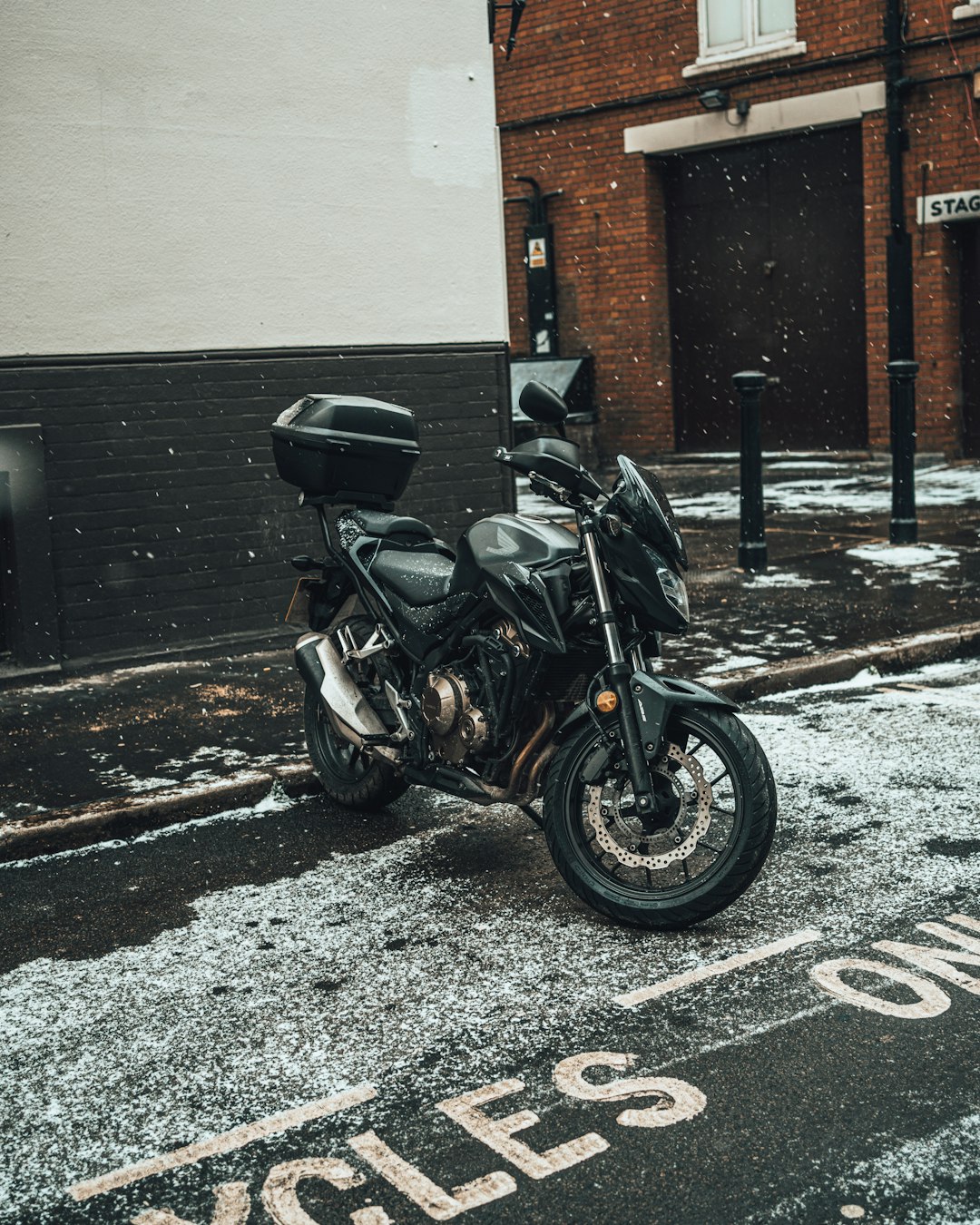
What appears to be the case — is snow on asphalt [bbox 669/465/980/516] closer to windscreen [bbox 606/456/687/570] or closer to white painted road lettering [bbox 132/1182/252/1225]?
windscreen [bbox 606/456/687/570]

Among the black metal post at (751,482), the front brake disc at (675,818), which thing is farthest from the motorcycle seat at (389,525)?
the black metal post at (751,482)

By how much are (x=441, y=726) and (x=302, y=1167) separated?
183cm

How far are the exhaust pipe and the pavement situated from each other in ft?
2.10

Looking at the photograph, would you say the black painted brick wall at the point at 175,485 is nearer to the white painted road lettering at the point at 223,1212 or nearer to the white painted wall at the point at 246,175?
the white painted wall at the point at 246,175

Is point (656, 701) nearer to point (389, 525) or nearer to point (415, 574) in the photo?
point (415, 574)

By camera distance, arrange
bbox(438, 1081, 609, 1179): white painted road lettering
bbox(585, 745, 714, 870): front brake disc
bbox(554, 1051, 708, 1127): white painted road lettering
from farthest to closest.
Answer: bbox(585, 745, 714, 870): front brake disc, bbox(554, 1051, 708, 1127): white painted road lettering, bbox(438, 1081, 609, 1179): white painted road lettering

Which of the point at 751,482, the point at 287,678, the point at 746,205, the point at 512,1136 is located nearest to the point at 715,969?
the point at 512,1136

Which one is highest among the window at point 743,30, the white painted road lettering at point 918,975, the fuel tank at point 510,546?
the window at point 743,30

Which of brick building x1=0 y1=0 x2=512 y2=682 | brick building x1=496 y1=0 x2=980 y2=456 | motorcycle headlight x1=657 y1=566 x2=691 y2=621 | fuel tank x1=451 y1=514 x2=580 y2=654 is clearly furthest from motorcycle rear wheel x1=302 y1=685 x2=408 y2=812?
brick building x1=496 y1=0 x2=980 y2=456

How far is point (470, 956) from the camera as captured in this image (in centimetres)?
402

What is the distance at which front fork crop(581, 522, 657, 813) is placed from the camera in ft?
13.3

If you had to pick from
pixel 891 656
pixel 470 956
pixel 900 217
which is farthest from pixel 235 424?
pixel 900 217

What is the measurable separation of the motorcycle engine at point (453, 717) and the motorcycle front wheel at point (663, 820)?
0.38 metres

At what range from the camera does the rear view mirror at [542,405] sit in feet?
13.1
